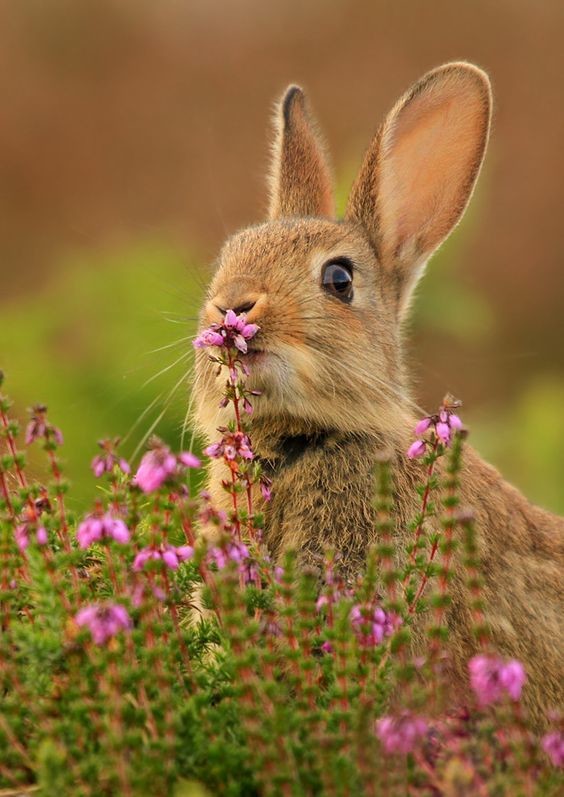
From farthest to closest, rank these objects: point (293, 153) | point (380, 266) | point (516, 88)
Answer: point (516, 88) < point (293, 153) < point (380, 266)

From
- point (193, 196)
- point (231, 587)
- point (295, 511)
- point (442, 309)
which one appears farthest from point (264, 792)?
point (193, 196)

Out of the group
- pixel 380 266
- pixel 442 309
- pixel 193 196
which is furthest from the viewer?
pixel 193 196

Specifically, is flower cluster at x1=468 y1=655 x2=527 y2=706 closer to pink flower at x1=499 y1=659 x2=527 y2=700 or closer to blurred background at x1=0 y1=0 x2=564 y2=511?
pink flower at x1=499 y1=659 x2=527 y2=700

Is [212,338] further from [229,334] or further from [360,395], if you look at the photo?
[360,395]

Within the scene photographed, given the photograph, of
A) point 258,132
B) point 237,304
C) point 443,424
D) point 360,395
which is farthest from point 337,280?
point 258,132

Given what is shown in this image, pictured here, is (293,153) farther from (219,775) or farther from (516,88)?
(516,88)

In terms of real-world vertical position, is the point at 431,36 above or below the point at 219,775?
above

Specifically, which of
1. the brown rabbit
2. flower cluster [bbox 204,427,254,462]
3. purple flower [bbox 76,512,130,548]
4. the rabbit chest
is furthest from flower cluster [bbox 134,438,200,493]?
the rabbit chest
